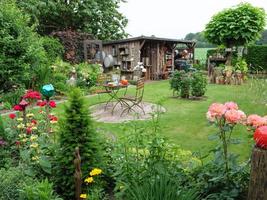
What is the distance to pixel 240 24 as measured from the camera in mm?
15352

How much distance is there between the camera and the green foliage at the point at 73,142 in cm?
315

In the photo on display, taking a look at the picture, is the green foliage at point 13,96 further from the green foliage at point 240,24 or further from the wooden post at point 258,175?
the green foliage at point 240,24

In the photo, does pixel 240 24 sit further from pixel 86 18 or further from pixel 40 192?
pixel 40 192

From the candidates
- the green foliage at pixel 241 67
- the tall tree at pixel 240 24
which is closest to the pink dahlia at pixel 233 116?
the green foliage at pixel 241 67

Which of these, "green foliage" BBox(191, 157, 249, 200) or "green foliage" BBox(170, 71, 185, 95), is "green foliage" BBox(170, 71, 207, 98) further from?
"green foliage" BBox(191, 157, 249, 200)

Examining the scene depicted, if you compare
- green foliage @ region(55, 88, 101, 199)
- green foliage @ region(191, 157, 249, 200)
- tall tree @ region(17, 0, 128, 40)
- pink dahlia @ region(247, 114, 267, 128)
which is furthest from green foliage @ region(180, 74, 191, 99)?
tall tree @ region(17, 0, 128, 40)

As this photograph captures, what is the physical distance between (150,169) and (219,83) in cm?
1305

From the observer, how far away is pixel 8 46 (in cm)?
957

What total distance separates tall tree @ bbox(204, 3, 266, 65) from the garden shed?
9.70ft

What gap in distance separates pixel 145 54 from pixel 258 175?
631 inches

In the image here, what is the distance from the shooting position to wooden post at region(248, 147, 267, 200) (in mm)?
2373

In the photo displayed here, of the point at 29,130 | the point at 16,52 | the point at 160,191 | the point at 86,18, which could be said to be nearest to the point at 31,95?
the point at 29,130

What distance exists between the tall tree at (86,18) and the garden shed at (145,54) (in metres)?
2.79

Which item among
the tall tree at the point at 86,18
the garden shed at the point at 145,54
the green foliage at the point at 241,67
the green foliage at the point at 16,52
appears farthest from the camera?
the tall tree at the point at 86,18
